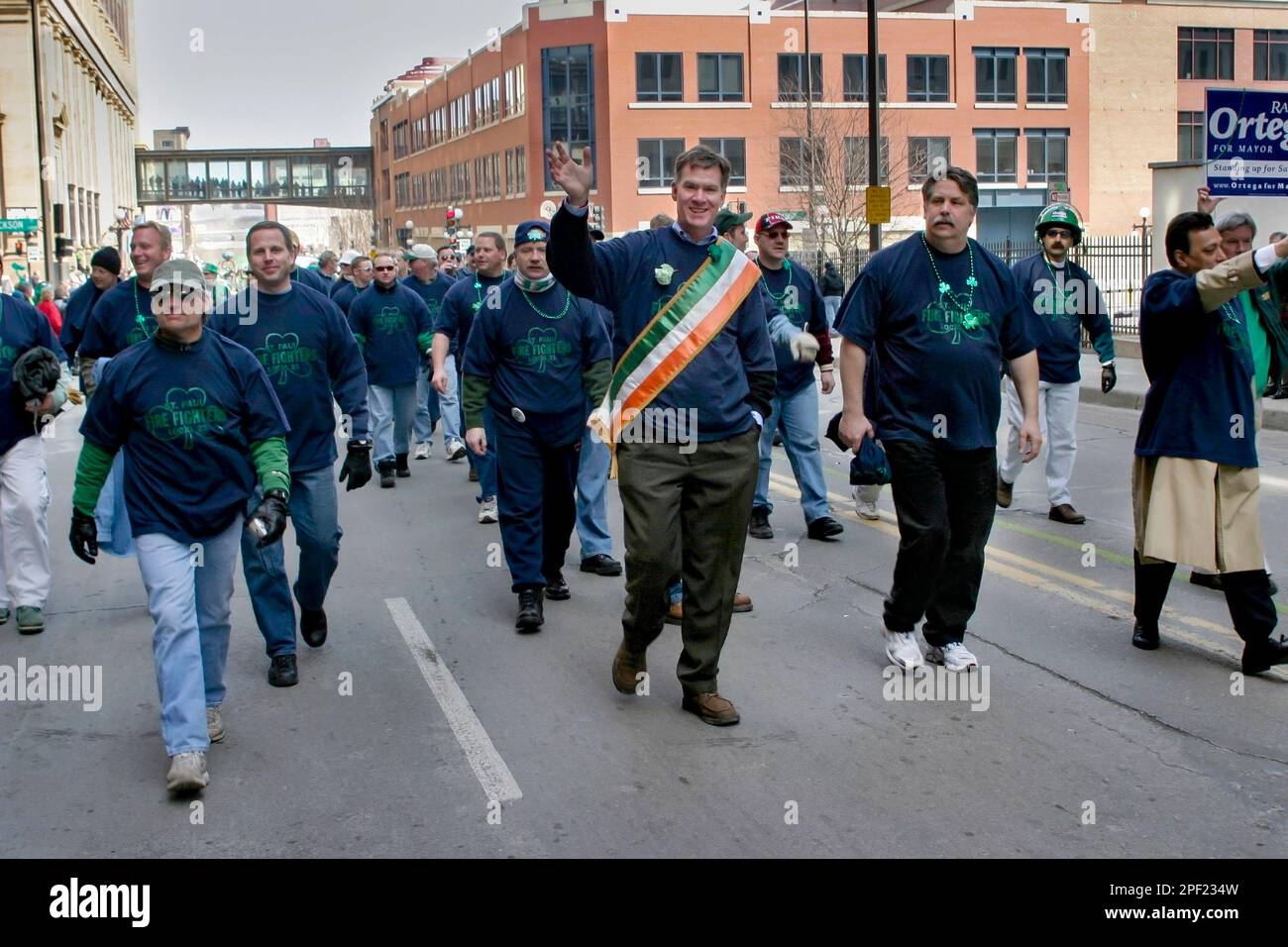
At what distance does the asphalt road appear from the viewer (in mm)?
4793

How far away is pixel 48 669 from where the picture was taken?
7.11 m

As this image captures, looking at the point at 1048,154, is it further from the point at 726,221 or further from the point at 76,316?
the point at 76,316

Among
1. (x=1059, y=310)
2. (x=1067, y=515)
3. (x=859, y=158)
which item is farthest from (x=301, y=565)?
(x=859, y=158)

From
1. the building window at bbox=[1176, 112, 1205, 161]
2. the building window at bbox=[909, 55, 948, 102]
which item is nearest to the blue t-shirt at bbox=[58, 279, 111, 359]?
the building window at bbox=[909, 55, 948, 102]

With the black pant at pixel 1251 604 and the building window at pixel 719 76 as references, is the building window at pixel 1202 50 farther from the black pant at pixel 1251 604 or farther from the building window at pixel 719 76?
the black pant at pixel 1251 604

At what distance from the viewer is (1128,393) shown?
1795 cm

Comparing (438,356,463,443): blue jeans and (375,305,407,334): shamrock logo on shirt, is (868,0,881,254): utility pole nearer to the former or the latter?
(438,356,463,443): blue jeans

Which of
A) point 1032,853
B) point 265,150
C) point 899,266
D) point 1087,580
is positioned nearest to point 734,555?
point 899,266

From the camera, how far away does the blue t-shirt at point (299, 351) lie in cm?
695

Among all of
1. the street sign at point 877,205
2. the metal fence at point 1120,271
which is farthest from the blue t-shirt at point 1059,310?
the metal fence at point 1120,271

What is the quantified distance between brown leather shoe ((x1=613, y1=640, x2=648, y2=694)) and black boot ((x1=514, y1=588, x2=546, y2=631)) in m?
1.34

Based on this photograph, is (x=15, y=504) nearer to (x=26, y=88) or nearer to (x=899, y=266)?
(x=899, y=266)

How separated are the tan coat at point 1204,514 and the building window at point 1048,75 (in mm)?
60780
